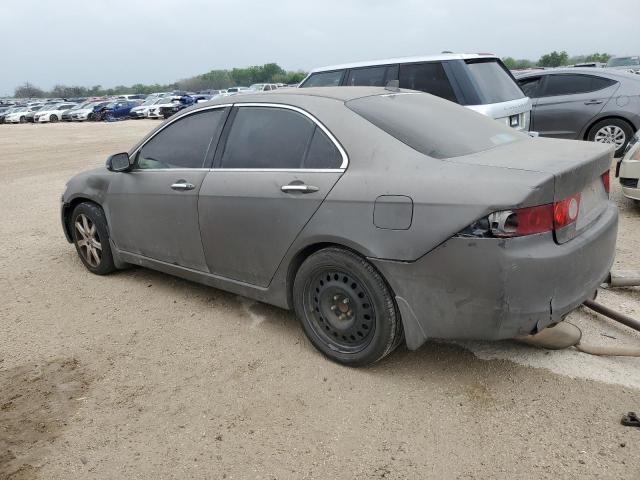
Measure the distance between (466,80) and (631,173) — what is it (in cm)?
213

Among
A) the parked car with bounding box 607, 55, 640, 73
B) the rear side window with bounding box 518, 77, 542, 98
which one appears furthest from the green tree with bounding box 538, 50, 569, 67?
the rear side window with bounding box 518, 77, 542, 98

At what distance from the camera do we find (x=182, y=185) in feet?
12.9

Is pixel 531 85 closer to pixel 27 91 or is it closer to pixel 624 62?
pixel 624 62

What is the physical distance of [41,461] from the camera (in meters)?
2.59

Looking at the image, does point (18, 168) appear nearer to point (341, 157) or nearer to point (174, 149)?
point (174, 149)

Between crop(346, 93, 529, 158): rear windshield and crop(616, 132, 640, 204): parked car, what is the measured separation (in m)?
3.03

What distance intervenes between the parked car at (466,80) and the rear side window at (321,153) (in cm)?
366

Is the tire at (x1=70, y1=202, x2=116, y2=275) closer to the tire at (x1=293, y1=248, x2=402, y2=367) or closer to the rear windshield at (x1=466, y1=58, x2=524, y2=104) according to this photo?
the tire at (x1=293, y1=248, x2=402, y2=367)

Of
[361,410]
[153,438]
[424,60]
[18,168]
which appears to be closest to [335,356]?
[361,410]

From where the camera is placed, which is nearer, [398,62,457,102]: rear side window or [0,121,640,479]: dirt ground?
[0,121,640,479]: dirt ground

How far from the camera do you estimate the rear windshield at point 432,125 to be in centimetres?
308

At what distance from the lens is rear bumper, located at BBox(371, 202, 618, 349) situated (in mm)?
2557

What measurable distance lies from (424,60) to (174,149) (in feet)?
13.3

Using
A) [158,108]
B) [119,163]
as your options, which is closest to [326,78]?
[119,163]
